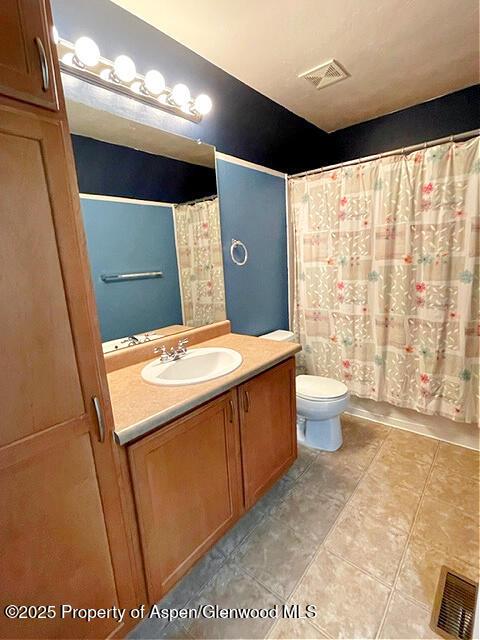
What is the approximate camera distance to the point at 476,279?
1.82 m

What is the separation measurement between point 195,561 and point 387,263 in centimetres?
203

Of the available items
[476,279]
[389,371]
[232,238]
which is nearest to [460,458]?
[389,371]

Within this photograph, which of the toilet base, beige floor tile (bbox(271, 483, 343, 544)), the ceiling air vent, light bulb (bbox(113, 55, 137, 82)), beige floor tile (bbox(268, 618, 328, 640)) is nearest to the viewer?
beige floor tile (bbox(268, 618, 328, 640))

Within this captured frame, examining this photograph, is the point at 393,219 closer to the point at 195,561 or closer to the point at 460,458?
the point at 460,458

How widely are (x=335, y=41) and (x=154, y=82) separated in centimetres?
97

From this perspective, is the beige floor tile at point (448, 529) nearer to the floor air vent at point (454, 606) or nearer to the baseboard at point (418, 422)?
the floor air vent at point (454, 606)

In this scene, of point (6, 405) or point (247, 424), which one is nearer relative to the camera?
point (6, 405)

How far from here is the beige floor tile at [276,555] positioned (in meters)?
1.30

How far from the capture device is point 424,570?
1.30 meters

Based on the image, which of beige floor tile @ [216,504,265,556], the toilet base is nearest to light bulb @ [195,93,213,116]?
the toilet base

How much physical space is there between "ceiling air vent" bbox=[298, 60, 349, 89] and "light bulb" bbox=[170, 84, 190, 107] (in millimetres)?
759

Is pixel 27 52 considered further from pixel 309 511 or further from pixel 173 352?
pixel 309 511

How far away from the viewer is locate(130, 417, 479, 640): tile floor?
115 centimetres

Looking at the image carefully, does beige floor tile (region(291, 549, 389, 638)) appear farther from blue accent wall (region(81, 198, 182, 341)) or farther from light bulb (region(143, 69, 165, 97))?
light bulb (region(143, 69, 165, 97))
